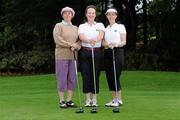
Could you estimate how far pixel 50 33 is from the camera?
1254 inches

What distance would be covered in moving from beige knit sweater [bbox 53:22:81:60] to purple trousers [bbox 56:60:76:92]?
0.43 feet

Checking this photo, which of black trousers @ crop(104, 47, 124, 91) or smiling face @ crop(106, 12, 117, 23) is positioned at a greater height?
smiling face @ crop(106, 12, 117, 23)

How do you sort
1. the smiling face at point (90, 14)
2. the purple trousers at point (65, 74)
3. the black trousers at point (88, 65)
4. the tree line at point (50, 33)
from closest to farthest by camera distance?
the smiling face at point (90, 14), the black trousers at point (88, 65), the purple trousers at point (65, 74), the tree line at point (50, 33)

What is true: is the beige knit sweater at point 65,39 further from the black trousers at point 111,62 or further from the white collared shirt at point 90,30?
the black trousers at point 111,62

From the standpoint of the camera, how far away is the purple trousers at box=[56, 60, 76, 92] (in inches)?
431

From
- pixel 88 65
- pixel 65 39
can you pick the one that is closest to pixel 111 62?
pixel 88 65

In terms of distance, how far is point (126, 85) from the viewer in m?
19.2

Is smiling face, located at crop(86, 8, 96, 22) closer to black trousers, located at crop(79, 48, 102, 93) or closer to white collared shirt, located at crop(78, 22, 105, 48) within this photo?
white collared shirt, located at crop(78, 22, 105, 48)

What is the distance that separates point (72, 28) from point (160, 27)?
21.2 m

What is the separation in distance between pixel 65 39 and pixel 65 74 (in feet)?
2.43

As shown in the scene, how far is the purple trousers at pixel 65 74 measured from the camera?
10.9 m

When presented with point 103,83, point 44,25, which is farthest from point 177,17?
point 103,83

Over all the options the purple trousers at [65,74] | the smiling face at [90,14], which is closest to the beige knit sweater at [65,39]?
the purple trousers at [65,74]

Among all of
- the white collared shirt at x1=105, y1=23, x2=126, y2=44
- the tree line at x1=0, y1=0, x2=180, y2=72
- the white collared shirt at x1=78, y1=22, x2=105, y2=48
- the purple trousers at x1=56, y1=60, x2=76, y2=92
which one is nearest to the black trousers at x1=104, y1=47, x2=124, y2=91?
the white collared shirt at x1=105, y1=23, x2=126, y2=44
